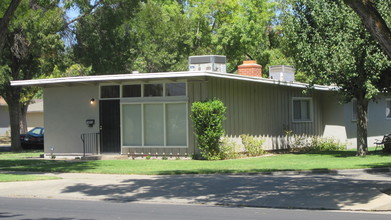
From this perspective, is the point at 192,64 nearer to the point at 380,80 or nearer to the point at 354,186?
the point at 380,80

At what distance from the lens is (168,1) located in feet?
157

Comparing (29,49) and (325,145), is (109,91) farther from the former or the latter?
(325,145)

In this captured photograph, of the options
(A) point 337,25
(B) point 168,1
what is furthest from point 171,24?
(A) point 337,25

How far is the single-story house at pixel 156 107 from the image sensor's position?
71.2 feet

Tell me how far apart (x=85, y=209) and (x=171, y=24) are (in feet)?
106

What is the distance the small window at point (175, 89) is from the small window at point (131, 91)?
1.32 m

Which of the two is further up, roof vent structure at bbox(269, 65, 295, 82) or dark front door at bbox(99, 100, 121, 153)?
roof vent structure at bbox(269, 65, 295, 82)

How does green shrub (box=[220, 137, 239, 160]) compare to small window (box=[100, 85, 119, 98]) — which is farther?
small window (box=[100, 85, 119, 98])

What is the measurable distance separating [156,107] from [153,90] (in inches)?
28.4

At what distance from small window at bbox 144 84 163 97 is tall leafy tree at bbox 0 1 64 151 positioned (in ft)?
29.6

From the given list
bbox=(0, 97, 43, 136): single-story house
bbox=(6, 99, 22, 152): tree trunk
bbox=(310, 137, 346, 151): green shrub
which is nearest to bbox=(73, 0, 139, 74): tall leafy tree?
bbox=(6, 99, 22, 152): tree trunk

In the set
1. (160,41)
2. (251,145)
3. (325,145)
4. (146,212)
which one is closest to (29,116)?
(160,41)

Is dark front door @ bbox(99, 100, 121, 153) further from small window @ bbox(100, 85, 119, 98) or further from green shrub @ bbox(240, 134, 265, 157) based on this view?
green shrub @ bbox(240, 134, 265, 157)

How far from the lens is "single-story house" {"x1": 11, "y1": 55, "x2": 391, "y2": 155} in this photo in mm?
21688
